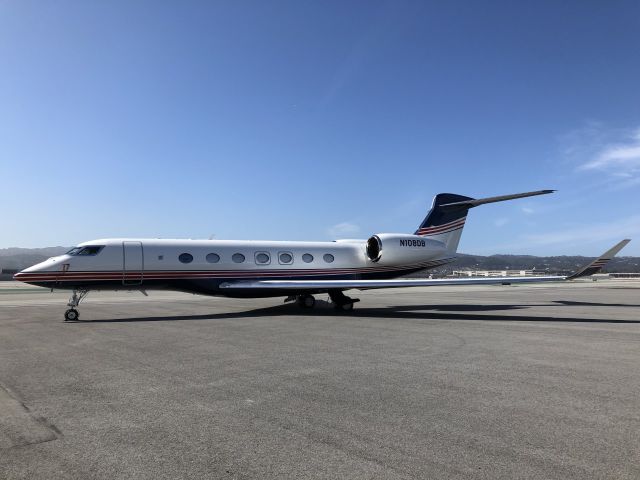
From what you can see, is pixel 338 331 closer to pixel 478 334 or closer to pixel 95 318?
pixel 478 334

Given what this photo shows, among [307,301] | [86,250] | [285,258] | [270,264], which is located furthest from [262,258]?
Result: [86,250]

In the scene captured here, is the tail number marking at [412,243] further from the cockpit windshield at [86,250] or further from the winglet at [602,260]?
the cockpit windshield at [86,250]

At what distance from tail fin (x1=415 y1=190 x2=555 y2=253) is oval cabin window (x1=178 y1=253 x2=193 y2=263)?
33.2ft

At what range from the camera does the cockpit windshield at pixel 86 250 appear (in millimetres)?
15188

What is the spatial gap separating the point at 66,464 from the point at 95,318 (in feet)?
42.4

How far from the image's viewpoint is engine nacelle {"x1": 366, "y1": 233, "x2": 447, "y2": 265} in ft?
63.8

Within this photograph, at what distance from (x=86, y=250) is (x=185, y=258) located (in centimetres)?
316

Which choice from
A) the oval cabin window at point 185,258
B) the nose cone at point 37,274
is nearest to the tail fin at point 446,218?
the oval cabin window at point 185,258

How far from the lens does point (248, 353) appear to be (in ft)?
27.8

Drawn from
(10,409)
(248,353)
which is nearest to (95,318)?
(248,353)

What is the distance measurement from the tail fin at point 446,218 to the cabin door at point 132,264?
1180 centimetres

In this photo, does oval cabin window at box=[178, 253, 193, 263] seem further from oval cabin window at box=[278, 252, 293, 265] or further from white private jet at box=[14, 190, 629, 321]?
oval cabin window at box=[278, 252, 293, 265]

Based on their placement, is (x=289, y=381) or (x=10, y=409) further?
(x=289, y=381)

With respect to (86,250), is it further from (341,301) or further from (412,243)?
(412,243)
